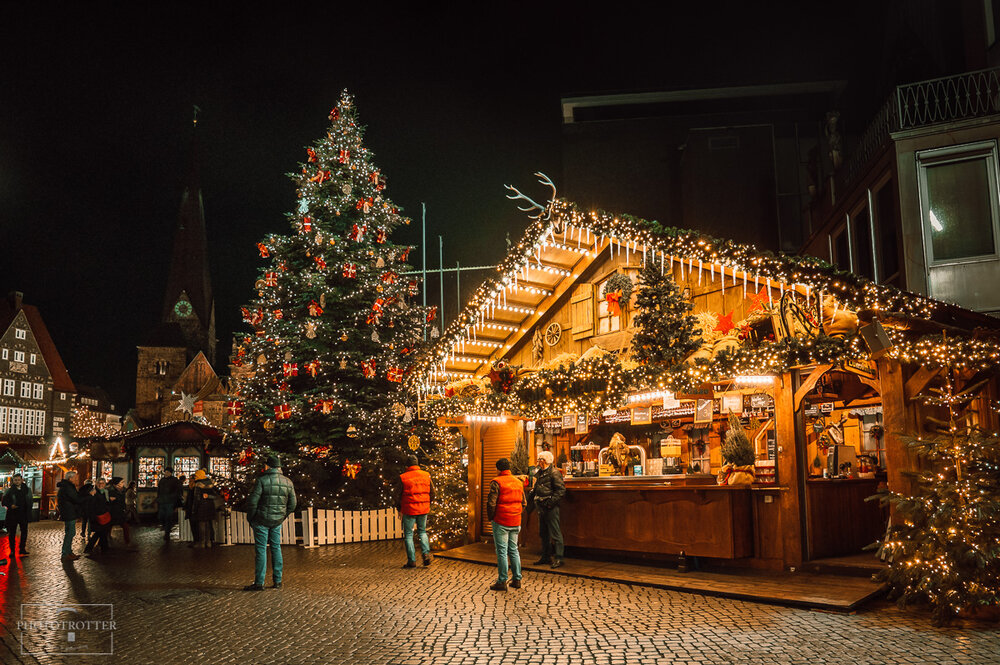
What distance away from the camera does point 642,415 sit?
15.9m

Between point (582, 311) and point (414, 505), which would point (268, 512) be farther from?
point (582, 311)

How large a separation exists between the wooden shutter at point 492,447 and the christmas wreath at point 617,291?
4.30 m

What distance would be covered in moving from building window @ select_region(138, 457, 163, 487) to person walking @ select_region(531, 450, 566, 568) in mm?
22777

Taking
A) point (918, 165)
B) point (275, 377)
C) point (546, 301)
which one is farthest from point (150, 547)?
point (918, 165)

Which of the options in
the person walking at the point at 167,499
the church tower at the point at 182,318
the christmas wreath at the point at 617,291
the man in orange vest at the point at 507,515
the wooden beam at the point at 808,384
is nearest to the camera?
the man in orange vest at the point at 507,515

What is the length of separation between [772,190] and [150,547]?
20711 mm

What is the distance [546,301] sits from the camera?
634 inches

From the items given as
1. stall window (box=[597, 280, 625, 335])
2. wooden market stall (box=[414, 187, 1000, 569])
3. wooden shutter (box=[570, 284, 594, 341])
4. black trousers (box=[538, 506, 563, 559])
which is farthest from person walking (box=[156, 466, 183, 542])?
stall window (box=[597, 280, 625, 335])

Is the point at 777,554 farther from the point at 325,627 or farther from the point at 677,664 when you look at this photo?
the point at 325,627

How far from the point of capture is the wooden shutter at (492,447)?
1741 centimetres

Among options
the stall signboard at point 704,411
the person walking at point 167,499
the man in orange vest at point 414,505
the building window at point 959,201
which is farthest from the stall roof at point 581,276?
the person walking at point 167,499

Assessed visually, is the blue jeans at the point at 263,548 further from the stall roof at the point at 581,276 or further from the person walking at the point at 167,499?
the person walking at the point at 167,499

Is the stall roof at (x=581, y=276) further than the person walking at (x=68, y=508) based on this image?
A: No

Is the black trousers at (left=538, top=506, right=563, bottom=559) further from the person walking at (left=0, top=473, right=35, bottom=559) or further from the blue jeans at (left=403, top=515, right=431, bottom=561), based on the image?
the person walking at (left=0, top=473, right=35, bottom=559)
